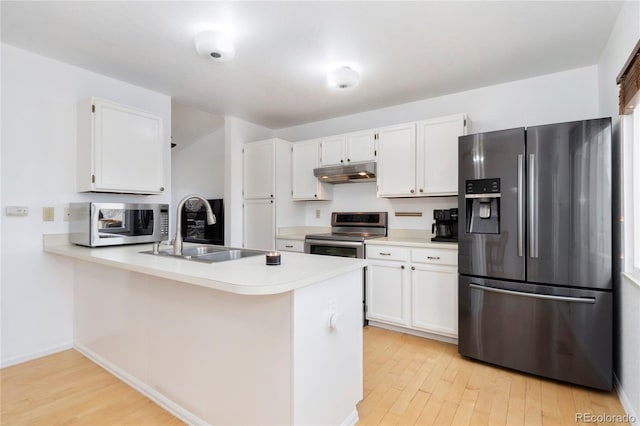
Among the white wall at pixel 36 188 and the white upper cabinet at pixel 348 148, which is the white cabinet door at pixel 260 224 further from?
the white wall at pixel 36 188

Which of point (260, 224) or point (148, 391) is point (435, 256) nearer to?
point (260, 224)

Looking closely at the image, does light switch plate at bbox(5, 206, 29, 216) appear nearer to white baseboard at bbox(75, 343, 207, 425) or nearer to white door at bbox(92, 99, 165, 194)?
white door at bbox(92, 99, 165, 194)

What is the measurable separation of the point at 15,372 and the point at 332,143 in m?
3.39

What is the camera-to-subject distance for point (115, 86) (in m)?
2.94

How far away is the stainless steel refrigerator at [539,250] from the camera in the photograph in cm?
200

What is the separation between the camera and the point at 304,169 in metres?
3.95

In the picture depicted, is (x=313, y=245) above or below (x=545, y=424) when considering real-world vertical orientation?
above

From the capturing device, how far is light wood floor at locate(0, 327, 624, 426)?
1751mm

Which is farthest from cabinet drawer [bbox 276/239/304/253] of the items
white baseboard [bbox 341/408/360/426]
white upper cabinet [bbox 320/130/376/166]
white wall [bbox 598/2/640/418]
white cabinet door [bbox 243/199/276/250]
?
white wall [bbox 598/2/640/418]

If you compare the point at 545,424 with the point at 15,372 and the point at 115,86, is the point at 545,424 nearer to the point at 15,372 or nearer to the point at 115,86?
the point at 15,372

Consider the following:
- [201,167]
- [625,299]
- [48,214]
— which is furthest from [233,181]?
[625,299]

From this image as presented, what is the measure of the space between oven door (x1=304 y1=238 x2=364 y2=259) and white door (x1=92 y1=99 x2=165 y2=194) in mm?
1610

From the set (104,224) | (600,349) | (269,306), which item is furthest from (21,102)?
(600,349)

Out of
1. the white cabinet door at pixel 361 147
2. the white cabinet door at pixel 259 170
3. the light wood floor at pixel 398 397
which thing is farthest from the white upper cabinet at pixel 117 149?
the white cabinet door at pixel 361 147
